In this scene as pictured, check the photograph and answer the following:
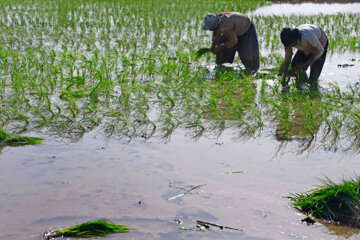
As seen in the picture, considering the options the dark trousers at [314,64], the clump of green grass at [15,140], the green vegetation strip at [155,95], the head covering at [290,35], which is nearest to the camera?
the clump of green grass at [15,140]

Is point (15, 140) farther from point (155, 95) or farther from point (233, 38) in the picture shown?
point (233, 38)

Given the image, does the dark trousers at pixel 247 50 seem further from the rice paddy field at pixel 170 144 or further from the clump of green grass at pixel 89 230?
the clump of green grass at pixel 89 230

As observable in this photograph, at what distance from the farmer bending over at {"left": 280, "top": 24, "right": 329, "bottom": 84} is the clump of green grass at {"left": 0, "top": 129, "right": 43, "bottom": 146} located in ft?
8.97

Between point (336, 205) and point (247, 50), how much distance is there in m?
3.55

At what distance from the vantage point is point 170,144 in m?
3.67

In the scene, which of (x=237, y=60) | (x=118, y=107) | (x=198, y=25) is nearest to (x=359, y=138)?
(x=118, y=107)

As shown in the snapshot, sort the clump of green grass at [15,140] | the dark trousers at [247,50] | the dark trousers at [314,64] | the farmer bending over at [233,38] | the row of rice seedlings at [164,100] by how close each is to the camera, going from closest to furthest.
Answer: the clump of green grass at [15,140] → the row of rice seedlings at [164,100] → the dark trousers at [314,64] → the farmer bending over at [233,38] → the dark trousers at [247,50]

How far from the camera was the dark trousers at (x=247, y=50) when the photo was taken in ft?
19.3

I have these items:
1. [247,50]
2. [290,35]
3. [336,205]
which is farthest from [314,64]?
[336,205]

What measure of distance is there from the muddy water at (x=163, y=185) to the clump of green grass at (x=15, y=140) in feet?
0.22

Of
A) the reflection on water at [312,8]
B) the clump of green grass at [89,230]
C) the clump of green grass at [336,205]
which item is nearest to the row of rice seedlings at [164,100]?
the clump of green grass at [336,205]

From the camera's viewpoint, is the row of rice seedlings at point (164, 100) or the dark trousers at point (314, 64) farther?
the dark trousers at point (314, 64)

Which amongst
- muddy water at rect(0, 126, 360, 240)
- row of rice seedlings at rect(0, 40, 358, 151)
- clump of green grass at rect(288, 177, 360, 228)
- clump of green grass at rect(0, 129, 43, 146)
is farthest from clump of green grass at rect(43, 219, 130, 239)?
row of rice seedlings at rect(0, 40, 358, 151)

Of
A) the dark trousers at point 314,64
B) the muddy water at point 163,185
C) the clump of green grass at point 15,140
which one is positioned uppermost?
the dark trousers at point 314,64
